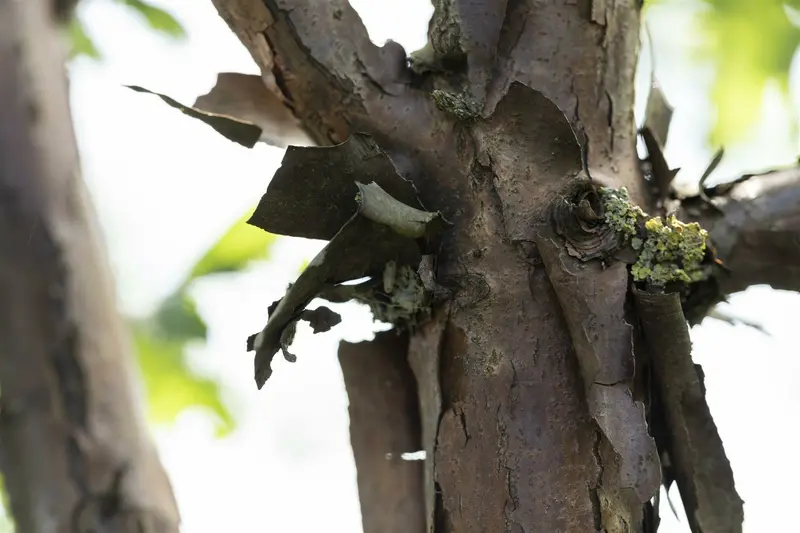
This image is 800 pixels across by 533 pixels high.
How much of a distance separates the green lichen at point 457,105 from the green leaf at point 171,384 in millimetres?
656

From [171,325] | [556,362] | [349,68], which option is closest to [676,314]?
[556,362]

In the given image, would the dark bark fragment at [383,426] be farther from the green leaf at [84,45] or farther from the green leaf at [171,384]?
the green leaf at [84,45]

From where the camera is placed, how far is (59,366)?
1.20 ft

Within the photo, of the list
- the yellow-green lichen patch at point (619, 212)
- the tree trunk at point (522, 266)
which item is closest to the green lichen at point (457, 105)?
the tree trunk at point (522, 266)

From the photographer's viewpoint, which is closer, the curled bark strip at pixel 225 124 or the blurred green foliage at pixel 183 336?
the curled bark strip at pixel 225 124

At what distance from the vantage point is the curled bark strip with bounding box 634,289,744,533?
17.4 inches

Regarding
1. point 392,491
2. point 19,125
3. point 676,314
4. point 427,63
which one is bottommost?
point 392,491

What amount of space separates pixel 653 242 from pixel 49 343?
1.28 ft

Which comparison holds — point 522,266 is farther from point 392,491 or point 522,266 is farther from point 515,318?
point 392,491

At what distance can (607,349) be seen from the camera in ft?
1.39

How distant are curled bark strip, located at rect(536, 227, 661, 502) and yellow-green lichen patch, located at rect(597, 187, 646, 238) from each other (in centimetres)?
3

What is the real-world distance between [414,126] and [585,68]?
0.14m

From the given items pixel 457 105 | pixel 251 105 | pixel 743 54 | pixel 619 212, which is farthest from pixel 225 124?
pixel 743 54

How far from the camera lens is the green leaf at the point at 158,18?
98cm
